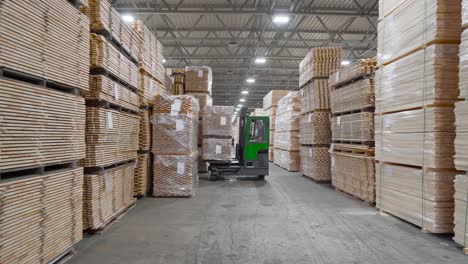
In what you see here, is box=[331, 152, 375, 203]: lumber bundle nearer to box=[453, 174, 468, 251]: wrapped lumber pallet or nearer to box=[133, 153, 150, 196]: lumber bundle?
box=[453, 174, 468, 251]: wrapped lumber pallet

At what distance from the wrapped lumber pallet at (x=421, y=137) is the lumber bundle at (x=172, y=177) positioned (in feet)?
15.0

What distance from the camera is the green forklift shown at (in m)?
11.1

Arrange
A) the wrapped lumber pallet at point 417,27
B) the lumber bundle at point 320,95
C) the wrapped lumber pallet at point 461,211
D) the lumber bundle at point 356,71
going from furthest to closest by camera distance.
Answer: the lumber bundle at point 320,95 < the lumber bundle at point 356,71 < the wrapped lumber pallet at point 417,27 < the wrapped lumber pallet at point 461,211

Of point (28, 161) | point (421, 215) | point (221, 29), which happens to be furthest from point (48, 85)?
point (221, 29)

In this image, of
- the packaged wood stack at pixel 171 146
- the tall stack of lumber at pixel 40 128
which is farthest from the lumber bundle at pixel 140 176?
the tall stack of lumber at pixel 40 128

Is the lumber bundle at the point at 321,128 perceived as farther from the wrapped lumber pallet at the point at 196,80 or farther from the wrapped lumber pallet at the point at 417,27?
the wrapped lumber pallet at the point at 196,80

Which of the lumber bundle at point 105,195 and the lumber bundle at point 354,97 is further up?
the lumber bundle at point 354,97

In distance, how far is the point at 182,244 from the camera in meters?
4.44

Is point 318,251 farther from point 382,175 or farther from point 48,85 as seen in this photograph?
point 48,85

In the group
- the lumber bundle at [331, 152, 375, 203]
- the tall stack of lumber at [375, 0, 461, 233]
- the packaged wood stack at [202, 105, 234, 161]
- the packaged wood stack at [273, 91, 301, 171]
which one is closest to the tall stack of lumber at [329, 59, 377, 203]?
the lumber bundle at [331, 152, 375, 203]

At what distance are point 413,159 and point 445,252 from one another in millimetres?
1601

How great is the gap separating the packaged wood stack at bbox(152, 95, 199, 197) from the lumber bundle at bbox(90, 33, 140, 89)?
4.31 ft

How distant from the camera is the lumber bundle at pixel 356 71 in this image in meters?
7.54

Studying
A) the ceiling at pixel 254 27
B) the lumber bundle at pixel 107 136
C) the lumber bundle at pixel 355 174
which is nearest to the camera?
the lumber bundle at pixel 107 136
